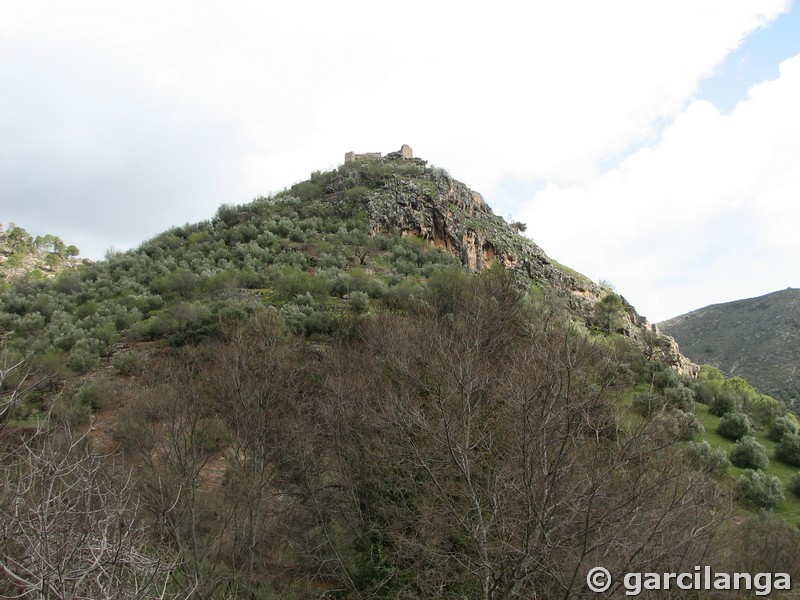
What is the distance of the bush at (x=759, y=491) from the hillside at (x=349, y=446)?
8 centimetres

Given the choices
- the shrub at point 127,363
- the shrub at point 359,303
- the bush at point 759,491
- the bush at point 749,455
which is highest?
the shrub at point 359,303

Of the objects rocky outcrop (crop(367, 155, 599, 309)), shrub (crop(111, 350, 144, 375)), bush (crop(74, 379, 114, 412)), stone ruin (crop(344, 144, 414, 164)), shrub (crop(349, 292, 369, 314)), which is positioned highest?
stone ruin (crop(344, 144, 414, 164))

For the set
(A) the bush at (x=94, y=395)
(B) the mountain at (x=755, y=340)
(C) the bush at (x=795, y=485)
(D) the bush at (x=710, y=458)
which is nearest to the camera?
(D) the bush at (x=710, y=458)

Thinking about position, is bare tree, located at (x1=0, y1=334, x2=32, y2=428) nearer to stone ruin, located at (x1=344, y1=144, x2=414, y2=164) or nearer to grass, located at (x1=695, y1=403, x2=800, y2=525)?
grass, located at (x1=695, y1=403, x2=800, y2=525)

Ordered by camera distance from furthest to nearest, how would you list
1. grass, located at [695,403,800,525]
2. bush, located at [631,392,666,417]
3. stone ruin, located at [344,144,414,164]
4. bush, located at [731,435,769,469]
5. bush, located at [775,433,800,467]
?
stone ruin, located at [344,144,414,164]
bush, located at [775,433,800,467]
bush, located at [731,435,769,469]
grass, located at [695,403,800,525]
bush, located at [631,392,666,417]

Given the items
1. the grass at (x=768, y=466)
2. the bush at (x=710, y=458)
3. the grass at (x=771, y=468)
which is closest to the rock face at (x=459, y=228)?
the grass at (x=771, y=468)

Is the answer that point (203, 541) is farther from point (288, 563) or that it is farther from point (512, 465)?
point (512, 465)

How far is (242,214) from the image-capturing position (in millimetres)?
47531

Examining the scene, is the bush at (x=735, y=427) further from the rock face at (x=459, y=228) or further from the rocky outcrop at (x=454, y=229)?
the rocky outcrop at (x=454, y=229)

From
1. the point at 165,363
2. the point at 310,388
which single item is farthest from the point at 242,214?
the point at 310,388

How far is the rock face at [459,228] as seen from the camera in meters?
43.1

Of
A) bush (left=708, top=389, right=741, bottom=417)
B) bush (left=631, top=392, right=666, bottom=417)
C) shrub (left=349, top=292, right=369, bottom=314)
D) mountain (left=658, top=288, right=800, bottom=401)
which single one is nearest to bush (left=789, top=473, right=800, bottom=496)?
bush (left=708, top=389, right=741, bottom=417)

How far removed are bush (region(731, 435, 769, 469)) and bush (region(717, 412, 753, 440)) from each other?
2441 millimetres

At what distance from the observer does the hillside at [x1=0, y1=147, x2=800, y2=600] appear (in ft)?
22.8
